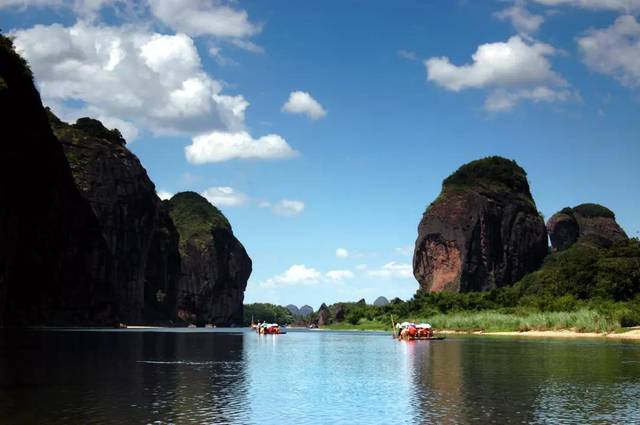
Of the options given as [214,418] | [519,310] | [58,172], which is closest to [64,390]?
[214,418]

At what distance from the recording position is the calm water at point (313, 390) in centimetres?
3312

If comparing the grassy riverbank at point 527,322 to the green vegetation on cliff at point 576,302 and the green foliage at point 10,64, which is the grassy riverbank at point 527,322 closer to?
the green vegetation on cliff at point 576,302

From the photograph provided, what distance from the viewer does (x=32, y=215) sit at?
513 feet

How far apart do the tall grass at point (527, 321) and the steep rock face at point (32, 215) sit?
91916 mm

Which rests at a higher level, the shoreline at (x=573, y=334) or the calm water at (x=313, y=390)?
the shoreline at (x=573, y=334)

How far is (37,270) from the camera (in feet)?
535

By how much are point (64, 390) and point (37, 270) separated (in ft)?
435

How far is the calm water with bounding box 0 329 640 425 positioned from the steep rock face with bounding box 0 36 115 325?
251 feet

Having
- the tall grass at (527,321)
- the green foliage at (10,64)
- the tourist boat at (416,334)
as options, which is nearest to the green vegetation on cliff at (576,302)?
the tall grass at (527,321)

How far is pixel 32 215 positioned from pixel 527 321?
105567 mm

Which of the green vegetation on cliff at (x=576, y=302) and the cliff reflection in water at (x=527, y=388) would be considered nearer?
the cliff reflection in water at (x=527, y=388)

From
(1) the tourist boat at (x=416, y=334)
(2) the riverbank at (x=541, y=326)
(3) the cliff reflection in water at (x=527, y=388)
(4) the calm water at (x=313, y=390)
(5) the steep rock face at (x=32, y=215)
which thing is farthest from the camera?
(5) the steep rock face at (x=32, y=215)

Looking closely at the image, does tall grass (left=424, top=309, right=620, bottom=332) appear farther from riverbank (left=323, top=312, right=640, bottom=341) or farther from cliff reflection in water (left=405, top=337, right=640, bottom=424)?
cliff reflection in water (left=405, top=337, right=640, bottom=424)

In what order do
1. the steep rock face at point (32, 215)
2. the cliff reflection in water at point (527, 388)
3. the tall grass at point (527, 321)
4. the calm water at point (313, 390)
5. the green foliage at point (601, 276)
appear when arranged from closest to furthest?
the calm water at point (313, 390), the cliff reflection in water at point (527, 388), the tall grass at point (527, 321), the steep rock face at point (32, 215), the green foliage at point (601, 276)
